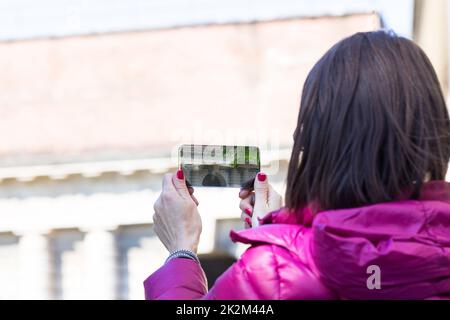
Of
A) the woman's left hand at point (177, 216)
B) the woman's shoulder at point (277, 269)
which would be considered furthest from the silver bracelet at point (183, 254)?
the woman's shoulder at point (277, 269)

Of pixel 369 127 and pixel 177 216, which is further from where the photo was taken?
pixel 177 216

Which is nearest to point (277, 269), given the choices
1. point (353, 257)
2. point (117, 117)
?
point (353, 257)

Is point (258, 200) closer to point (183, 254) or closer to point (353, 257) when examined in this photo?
point (183, 254)

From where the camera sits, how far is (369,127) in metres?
0.57

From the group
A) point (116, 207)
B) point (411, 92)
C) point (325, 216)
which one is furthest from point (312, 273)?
point (116, 207)

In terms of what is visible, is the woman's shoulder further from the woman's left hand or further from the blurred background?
the blurred background

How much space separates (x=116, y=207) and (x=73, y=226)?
0.30 metres

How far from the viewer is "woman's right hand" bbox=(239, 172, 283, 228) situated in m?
0.79

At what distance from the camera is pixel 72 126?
4.82m

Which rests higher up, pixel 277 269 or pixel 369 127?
pixel 369 127

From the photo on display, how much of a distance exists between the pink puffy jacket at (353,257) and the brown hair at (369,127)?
0.08ft

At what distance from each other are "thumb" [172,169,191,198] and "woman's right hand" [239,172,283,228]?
0.09 meters

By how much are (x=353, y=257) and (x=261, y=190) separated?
10.3 inches
